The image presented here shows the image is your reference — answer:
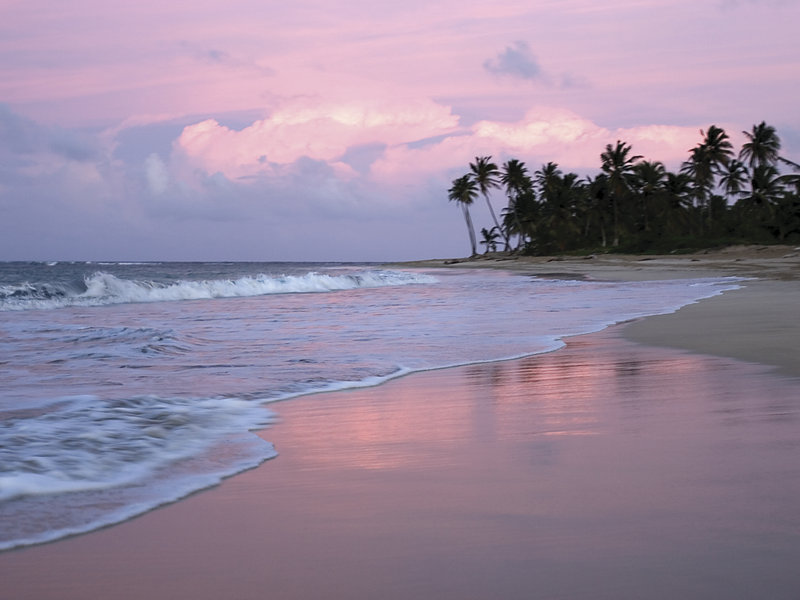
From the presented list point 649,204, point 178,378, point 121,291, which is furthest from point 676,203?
point 178,378

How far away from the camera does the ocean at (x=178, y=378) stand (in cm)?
340

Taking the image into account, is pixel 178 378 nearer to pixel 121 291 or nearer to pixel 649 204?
pixel 121 291

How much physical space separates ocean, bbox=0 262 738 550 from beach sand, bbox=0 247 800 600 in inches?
10.4

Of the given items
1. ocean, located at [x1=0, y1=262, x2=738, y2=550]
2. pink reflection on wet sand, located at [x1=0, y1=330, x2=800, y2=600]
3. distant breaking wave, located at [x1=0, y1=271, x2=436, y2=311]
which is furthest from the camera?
distant breaking wave, located at [x1=0, y1=271, x2=436, y2=311]

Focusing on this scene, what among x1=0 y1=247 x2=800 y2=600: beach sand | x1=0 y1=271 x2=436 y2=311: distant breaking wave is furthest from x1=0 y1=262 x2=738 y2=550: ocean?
x1=0 y1=271 x2=436 y2=311: distant breaking wave

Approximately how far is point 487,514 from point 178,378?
4632 millimetres

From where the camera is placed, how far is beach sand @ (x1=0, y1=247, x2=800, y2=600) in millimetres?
2250

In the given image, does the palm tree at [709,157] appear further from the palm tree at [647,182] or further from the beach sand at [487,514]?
the beach sand at [487,514]

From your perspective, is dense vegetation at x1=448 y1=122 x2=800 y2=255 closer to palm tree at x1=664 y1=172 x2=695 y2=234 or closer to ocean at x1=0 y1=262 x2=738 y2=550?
palm tree at x1=664 y1=172 x2=695 y2=234

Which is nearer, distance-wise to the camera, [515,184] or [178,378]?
[178,378]

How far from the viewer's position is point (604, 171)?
233 feet

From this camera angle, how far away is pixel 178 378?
689 cm

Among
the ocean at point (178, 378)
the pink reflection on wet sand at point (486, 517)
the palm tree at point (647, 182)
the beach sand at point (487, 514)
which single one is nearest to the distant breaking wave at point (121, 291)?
the ocean at point (178, 378)

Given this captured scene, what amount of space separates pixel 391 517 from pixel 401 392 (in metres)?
3.10
